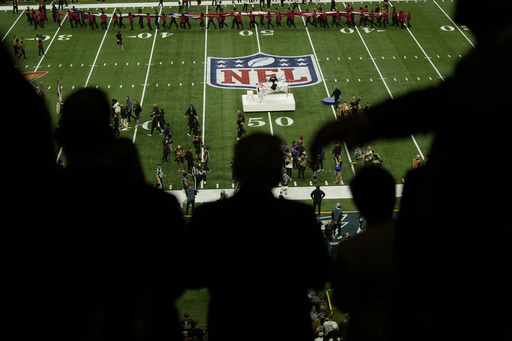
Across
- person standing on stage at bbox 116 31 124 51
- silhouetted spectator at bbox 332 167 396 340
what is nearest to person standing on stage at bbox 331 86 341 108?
person standing on stage at bbox 116 31 124 51

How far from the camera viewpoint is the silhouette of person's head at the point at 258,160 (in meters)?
3.12

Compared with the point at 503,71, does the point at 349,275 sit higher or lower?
lower

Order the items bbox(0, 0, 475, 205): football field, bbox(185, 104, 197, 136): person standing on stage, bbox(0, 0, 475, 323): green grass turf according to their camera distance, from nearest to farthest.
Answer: bbox(0, 0, 475, 323): green grass turf < bbox(0, 0, 475, 205): football field < bbox(185, 104, 197, 136): person standing on stage

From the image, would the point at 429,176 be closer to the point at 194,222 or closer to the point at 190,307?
the point at 194,222

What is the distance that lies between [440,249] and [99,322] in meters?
1.31

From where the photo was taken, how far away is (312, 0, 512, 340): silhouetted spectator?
6.77 feet

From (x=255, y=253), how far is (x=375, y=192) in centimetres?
77

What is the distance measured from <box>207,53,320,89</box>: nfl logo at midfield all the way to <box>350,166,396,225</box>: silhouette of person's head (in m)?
39.0

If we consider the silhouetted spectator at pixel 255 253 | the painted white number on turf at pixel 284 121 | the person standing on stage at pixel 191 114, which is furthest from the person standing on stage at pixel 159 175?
the silhouetted spectator at pixel 255 253

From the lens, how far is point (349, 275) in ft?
10.1

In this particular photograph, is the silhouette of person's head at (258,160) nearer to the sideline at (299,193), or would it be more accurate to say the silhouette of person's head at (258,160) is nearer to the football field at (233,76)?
the sideline at (299,193)

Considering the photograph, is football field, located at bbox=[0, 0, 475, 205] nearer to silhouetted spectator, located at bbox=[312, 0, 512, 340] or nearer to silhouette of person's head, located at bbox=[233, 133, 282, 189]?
silhouette of person's head, located at bbox=[233, 133, 282, 189]

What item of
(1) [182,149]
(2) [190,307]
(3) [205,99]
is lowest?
(2) [190,307]

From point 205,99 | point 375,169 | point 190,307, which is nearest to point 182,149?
point 205,99
